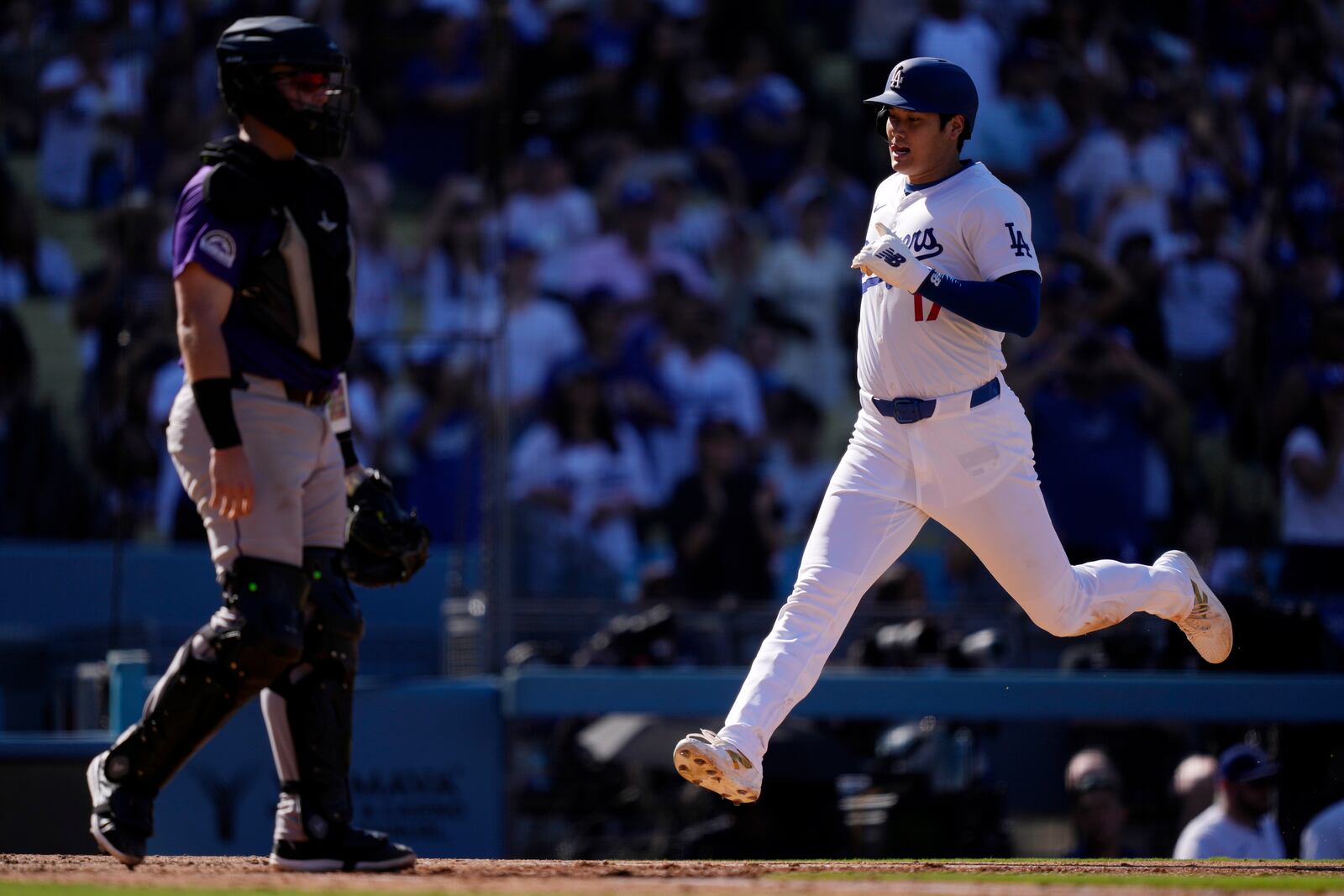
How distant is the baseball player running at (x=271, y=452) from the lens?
387cm

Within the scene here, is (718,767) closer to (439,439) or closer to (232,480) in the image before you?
(232,480)

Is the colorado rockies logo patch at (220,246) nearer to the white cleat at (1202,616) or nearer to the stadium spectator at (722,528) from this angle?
the white cleat at (1202,616)

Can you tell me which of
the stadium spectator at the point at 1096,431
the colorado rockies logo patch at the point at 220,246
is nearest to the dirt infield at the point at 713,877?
the colorado rockies logo patch at the point at 220,246

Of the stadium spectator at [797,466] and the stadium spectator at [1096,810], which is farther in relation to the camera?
the stadium spectator at [797,466]

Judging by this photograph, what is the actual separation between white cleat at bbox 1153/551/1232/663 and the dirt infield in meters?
0.61

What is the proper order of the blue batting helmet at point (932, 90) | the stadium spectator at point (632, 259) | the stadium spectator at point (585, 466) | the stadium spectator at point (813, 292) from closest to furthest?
the blue batting helmet at point (932, 90) < the stadium spectator at point (585, 466) < the stadium spectator at point (813, 292) < the stadium spectator at point (632, 259)

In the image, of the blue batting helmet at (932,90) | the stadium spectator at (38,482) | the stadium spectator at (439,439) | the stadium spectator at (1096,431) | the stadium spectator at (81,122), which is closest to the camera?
the blue batting helmet at (932,90)

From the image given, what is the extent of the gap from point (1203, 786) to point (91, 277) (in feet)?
22.3

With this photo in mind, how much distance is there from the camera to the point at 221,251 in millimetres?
3867

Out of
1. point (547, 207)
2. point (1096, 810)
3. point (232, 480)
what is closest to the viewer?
point (232, 480)

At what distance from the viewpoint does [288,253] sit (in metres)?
3.97

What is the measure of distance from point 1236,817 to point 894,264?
3301 millimetres

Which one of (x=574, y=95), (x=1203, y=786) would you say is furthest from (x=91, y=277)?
(x=1203, y=786)

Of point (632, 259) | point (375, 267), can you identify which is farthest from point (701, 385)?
point (375, 267)
